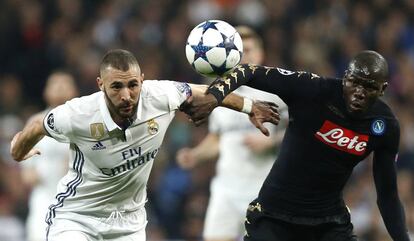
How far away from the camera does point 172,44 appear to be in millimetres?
14188

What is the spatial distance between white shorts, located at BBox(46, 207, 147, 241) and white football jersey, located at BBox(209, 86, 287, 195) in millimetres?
2745

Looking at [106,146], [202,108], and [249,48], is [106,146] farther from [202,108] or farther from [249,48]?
[249,48]

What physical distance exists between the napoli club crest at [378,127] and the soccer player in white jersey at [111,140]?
60 cm

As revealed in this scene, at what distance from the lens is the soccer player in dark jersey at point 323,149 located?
618 cm

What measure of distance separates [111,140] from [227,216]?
320cm

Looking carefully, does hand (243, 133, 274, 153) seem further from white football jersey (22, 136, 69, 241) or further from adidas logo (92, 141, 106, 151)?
adidas logo (92, 141, 106, 151)

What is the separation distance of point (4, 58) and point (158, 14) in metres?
2.27

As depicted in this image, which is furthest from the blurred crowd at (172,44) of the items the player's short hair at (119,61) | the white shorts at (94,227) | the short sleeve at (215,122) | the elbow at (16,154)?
the player's short hair at (119,61)

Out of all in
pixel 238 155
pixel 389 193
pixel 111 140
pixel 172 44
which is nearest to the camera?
pixel 111 140

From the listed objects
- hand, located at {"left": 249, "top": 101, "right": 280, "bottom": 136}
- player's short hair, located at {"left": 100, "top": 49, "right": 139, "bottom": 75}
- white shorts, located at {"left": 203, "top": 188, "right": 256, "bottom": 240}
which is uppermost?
player's short hair, located at {"left": 100, "top": 49, "right": 139, "bottom": 75}

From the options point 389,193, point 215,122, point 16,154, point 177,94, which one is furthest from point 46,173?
point 389,193

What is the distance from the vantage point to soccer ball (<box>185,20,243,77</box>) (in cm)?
646

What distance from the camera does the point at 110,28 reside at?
1467 cm

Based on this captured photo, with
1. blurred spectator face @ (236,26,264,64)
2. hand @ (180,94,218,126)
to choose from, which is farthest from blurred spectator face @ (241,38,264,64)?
hand @ (180,94,218,126)
